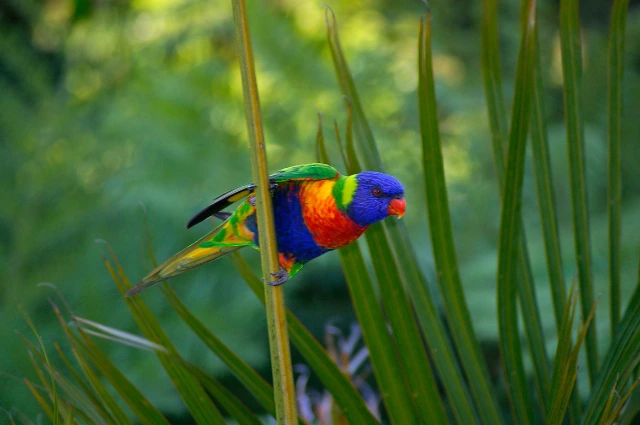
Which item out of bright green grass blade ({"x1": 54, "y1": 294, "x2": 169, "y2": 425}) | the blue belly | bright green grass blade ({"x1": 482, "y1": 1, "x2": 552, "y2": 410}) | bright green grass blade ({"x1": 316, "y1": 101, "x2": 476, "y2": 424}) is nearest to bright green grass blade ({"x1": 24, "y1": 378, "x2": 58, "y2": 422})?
bright green grass blade ({"x1": 54, "y1": 294, "x2": 169, "y2": 425})

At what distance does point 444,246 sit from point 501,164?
0.47ft

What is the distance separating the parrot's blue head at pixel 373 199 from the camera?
1.65 feet

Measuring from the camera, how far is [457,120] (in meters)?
2.77

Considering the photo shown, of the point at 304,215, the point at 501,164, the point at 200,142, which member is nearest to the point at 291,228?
the point at 304,215

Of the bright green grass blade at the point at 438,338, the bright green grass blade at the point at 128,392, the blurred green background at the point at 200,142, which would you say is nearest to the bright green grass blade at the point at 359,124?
the bright green grass blade at the point at 438,338

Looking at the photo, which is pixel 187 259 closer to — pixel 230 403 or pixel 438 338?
pixel 230 403

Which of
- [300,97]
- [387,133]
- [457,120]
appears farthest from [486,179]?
[300,97]

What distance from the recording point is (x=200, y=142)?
233cm

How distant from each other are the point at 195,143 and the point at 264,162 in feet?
6.49

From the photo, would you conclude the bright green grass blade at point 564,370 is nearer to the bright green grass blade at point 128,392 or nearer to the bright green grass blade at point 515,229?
the bright green grass blade at point 515,229

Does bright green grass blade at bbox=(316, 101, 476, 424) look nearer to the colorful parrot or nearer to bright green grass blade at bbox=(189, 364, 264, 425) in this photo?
the colorful parrot

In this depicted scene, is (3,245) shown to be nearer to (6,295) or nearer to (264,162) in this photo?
(6,295)

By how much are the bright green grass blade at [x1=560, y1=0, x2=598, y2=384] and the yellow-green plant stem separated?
334 mm

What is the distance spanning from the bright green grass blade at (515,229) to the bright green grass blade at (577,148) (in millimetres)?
59
